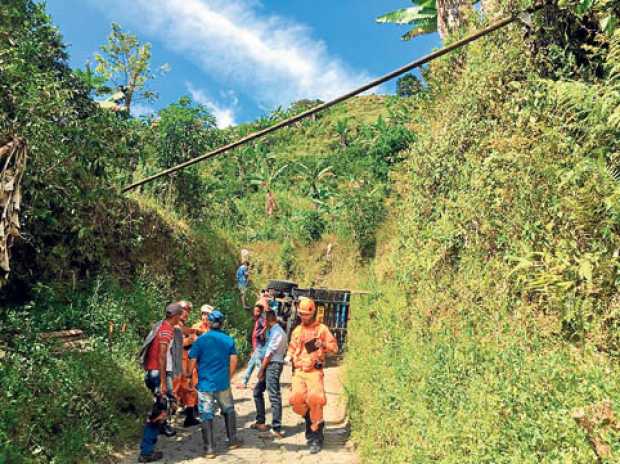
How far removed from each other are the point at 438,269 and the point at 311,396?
99.4 inches

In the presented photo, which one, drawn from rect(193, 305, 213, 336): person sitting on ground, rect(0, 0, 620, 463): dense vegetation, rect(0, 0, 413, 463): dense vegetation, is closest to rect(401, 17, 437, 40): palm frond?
rect(0, 0, 413, 463): dense vegetation

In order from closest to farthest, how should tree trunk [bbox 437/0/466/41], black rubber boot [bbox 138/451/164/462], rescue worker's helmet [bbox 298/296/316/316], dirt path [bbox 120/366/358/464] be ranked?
black rubber boot [bbox 138/451/164/462]
dirt path [bbox 120/366/358/464]
rescue worker's helmet [bbox 298/296/316/316]
tree trunk [bbox 437/0/466/41]

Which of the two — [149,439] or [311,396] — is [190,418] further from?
[311,396]

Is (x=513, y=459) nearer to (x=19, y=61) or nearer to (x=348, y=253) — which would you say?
(x=19, y=61)

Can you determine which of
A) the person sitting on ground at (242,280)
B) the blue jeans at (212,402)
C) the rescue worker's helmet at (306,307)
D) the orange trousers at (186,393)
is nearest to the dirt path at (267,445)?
the orange trousers at (186,393)

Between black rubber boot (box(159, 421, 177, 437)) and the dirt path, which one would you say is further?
black rubber boot (box(159, 421, 177, 437))

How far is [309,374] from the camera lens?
6395 millimetres

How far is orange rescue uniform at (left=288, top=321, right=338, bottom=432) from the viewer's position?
6.30 metres

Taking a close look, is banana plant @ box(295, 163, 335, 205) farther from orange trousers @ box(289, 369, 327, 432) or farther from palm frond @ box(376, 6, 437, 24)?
orange trousers @ box(289, 369, 327, 432)

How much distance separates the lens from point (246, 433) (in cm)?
707

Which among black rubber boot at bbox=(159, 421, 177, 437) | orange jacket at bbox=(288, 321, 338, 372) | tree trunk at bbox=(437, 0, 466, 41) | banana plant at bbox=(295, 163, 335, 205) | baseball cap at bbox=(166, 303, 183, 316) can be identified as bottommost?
black rubber boot at bbox=(159, 421, 177, 437)

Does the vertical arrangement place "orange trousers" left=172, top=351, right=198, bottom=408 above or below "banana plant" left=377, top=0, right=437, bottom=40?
below

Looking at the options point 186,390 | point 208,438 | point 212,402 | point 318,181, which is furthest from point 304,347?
point 318,181

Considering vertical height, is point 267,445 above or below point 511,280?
below
